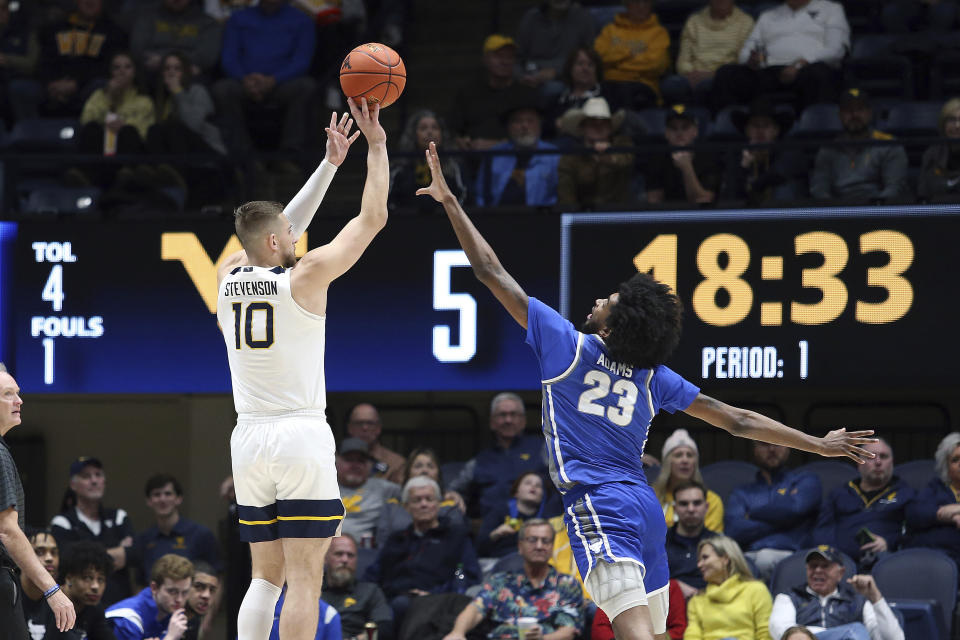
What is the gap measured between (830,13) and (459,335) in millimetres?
4631

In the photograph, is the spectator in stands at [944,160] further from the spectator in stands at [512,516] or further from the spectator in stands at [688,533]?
the spectator in stands at [512,516]

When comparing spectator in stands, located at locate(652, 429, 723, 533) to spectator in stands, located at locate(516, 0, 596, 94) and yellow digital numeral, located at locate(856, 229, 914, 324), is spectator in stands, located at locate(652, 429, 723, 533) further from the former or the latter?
spectator in stands, located at locate(516, 0, 596, 94)

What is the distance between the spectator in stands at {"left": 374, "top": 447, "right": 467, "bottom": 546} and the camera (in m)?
11.1

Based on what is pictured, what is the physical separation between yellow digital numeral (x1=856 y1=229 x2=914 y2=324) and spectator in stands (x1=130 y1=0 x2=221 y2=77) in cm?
681

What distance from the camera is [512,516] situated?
11.2m

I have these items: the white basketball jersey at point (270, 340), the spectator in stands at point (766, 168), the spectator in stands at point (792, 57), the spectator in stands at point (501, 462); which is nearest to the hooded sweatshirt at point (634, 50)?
the spectator in stands at point (792, 57)

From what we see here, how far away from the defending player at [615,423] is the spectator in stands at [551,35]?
7459 mm

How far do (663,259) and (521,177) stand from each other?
1686 mm

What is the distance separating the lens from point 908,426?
1322cm

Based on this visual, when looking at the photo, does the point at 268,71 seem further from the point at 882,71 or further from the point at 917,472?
the point at 917,472

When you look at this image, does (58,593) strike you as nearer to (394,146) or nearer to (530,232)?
(530,232)

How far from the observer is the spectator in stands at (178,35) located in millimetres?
14305

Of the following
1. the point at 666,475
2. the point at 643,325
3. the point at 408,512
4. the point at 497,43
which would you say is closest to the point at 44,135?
the point at 497,43

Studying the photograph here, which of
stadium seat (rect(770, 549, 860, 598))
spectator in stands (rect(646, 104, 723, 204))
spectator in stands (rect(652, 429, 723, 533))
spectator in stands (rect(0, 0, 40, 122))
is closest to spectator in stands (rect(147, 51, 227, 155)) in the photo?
spectator in stands (rect(0, 0, 40, 122))
